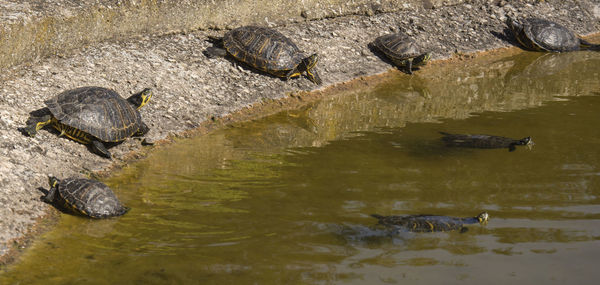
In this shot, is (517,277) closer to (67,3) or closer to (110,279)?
(110,279)

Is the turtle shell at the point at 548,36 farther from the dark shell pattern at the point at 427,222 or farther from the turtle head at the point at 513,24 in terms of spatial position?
the dark shell pattern at the point at 427,222

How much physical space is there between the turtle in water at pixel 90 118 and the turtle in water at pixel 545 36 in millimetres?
9635

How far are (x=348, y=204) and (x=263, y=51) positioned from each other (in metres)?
4.68

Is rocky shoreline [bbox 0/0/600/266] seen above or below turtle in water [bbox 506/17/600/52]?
below

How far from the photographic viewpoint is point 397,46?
40.1ft

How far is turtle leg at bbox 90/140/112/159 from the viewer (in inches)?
308

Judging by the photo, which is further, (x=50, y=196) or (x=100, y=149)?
(x=100, y=149)

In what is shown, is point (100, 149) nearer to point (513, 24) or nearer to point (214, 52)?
point (214, 52)

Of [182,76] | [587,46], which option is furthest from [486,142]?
[587,46]

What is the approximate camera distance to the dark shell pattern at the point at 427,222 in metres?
6.04

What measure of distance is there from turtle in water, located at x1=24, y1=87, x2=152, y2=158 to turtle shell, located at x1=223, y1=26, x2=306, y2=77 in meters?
2.99

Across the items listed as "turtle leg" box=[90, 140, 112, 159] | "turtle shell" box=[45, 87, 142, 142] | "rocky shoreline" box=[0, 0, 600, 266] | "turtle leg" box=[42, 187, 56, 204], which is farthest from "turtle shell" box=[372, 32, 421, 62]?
"turtle leg" box=[42, 187, 56, 204]

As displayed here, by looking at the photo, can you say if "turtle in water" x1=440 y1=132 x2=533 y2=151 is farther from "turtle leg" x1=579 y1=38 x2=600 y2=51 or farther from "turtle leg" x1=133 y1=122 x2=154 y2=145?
"turtle leg" x1=579 y1=38 x2=600 y2=51

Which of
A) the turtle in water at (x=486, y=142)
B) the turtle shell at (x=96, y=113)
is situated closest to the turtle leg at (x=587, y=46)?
the turtle in water at (x=486, y=142)
